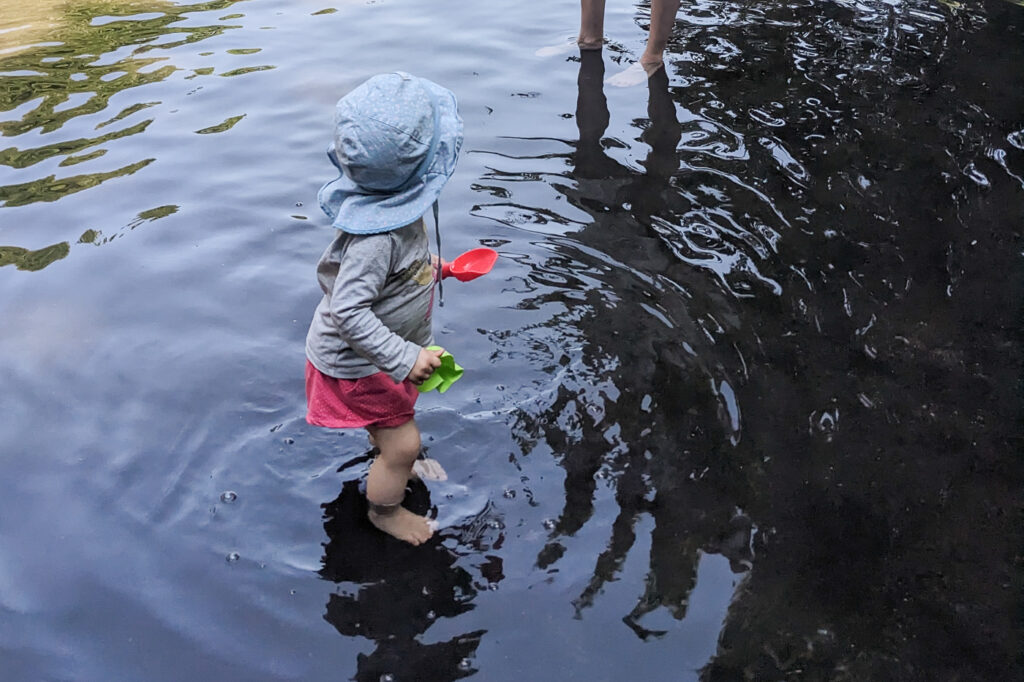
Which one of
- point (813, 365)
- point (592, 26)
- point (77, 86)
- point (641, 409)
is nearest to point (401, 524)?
point (641, 409)

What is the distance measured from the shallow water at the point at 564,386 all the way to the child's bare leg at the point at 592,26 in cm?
37

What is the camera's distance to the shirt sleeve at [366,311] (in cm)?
242

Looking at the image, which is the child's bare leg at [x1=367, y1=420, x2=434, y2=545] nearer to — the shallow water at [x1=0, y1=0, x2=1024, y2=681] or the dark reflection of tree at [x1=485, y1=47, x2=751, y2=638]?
the shallow water at [x1=0, y1=0, x2=1024, y2=681]

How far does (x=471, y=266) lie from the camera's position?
9.61 feet

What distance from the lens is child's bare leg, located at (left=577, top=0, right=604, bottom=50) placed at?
5.83m

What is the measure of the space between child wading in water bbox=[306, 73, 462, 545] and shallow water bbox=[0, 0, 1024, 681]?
0.33 metres

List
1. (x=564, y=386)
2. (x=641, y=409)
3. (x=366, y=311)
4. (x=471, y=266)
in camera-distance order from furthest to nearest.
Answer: (x=564, y=386)
(x=641, y=409)
(x=471, y=266)
(x=366, y=311)

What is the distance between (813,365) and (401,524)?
63.4 inches

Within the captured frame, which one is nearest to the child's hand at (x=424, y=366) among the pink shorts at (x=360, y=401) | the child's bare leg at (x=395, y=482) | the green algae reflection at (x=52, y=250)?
the pink shorts at (x=360, y=401)

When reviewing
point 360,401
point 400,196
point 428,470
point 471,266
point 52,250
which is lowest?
point 428,470

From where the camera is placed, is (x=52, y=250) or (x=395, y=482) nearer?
(x=395, y=482)

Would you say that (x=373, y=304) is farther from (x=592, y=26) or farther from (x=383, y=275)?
(x=592, y=26)

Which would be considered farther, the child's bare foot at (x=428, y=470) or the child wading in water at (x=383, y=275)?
the child's bare foot at (x=428, y=470)

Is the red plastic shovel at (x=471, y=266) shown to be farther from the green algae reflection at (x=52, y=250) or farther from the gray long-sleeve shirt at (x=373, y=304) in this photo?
the green algae reflection at (x=52, y=250)
